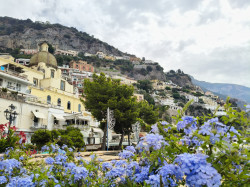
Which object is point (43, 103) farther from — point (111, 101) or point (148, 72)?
point (148, 72)

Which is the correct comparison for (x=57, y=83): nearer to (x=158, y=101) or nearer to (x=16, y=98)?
(x=16, y=98)

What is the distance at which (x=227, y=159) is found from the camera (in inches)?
59.0

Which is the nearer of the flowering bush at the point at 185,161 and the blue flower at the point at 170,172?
the flowering bush at the point at 185,161

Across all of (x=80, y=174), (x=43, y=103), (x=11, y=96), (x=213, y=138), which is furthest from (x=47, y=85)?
(x=213, y=138)

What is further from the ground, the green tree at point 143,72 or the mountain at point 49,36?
the mountain at point 49,36

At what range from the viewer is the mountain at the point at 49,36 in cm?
12125

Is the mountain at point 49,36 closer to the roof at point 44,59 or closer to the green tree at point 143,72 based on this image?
the green tree at point 143,72

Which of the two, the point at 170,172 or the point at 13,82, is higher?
the point at 13,82

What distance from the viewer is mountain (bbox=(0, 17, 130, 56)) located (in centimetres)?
12125

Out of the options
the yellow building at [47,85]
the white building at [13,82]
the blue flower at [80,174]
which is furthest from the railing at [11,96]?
the blue flower at [80,174]

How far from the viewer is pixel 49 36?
131625 mm

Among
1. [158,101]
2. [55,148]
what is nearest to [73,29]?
[158,101]

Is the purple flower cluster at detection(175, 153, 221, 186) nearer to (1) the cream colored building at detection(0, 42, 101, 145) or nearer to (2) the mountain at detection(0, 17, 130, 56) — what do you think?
(1) the cream colored building at detection(0, 42, 101, 145)

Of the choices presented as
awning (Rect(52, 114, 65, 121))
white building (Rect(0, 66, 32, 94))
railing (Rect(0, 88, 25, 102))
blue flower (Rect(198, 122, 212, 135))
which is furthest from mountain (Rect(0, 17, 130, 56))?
blue flower (Rect(198, 122, 212, 135))
